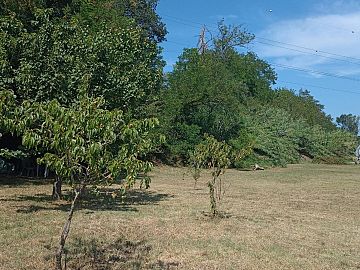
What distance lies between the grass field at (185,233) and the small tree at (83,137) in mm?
1651

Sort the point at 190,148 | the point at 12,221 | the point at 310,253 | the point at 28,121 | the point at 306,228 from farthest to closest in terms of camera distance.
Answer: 1. the point at 190,148
2. the point at 306,228
3. the point at 12,221
4. the point at 310,253
5. the point at 28,121

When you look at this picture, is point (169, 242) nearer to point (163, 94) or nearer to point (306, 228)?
point (306, 228)

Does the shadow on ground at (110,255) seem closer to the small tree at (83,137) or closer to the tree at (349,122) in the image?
the small tree at (83,137)

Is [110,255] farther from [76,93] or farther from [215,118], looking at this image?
[215,118]

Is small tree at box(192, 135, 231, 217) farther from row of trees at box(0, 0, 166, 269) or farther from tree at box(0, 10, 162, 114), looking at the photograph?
tree at box(0, 10, 162, 114)

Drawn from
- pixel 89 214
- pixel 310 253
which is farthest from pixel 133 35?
pixel 310 253

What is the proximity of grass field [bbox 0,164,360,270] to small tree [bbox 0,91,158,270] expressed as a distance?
165 cm

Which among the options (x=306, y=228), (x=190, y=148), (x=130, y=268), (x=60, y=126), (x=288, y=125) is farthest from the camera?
(x=288, y=125)

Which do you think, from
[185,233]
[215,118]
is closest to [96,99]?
[185,233]

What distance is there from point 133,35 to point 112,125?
8000 millimetres

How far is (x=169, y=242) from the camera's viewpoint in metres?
7.24

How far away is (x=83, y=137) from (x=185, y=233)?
13.5 ft

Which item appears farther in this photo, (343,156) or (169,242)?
(343,156)

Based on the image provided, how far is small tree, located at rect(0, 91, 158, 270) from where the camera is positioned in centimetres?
425
